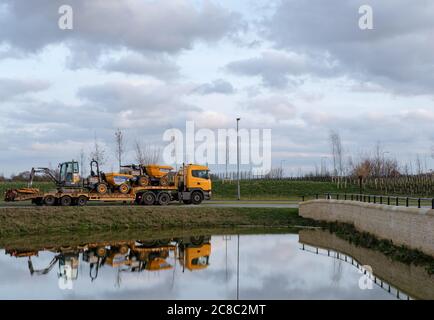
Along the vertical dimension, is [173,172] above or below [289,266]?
above

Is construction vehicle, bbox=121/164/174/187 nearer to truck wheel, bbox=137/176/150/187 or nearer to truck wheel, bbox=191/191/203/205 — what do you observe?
truck wheel, bbox=137/176/150/187

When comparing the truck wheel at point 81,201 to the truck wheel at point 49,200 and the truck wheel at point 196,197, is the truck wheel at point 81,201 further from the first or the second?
the truck wheel at point 196,197

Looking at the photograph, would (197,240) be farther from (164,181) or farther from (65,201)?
(65,201)

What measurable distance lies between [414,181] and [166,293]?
49.5 meters

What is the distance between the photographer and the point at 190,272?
18000mm

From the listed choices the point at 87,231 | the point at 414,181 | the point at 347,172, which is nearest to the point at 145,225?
the point at 87,231

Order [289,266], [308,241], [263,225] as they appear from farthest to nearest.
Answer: [263,225]
[308,241]
[289,266]

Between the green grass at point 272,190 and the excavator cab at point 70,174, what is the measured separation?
798 inches

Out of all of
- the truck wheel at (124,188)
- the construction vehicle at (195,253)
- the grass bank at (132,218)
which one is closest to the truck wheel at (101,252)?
the construction vehicle at (195,253)

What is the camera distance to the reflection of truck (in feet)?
108

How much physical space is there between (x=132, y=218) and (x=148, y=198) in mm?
4158
